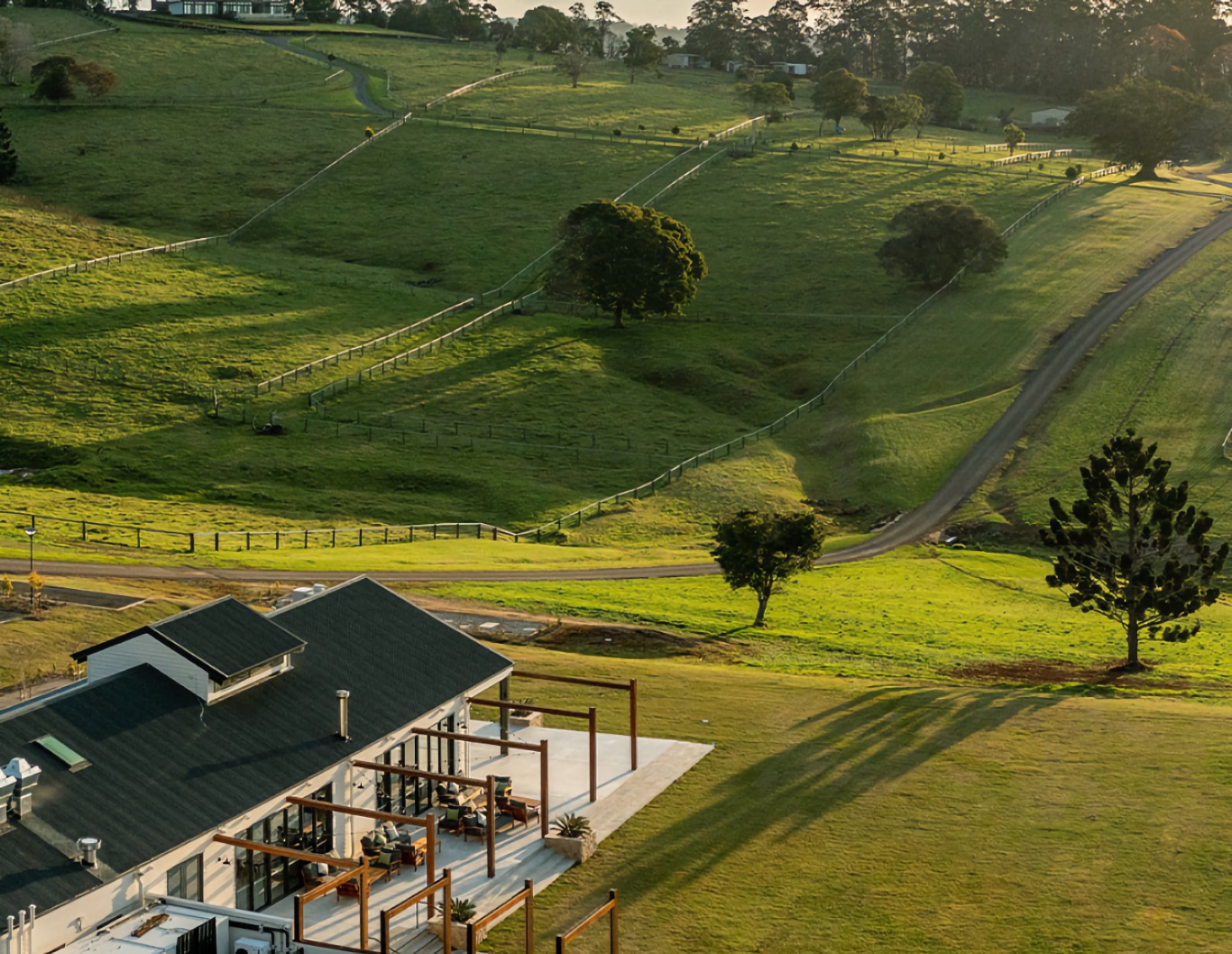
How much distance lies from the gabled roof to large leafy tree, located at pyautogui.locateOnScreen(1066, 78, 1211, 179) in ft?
474

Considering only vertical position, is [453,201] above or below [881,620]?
above

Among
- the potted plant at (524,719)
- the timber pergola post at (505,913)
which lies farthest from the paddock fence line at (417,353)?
the timber pergola post at (505,913)

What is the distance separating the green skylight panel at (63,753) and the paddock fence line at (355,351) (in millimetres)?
67577

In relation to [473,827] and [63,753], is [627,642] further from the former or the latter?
[63,753]

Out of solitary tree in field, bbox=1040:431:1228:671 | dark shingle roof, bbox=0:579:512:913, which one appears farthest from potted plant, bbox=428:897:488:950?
solitary tree in field, bbox=1040:431:1228:671

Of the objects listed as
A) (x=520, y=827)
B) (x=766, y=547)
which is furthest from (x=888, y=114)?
(x=520, y=827)

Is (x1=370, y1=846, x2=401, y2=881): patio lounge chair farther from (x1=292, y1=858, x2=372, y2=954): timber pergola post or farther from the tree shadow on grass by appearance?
the tree shadow on grass

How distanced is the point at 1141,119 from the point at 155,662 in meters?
149

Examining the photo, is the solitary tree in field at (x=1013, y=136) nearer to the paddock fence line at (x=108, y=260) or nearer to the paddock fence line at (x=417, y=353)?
the paddock fence line at (x=417, y=353)

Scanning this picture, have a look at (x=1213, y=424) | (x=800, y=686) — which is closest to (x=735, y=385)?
(x=1213, y=424)

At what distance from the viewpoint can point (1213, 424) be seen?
9650 cm

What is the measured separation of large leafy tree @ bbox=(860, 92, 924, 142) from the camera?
566 ft

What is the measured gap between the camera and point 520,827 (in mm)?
37000

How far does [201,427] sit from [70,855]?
64.6 metres
